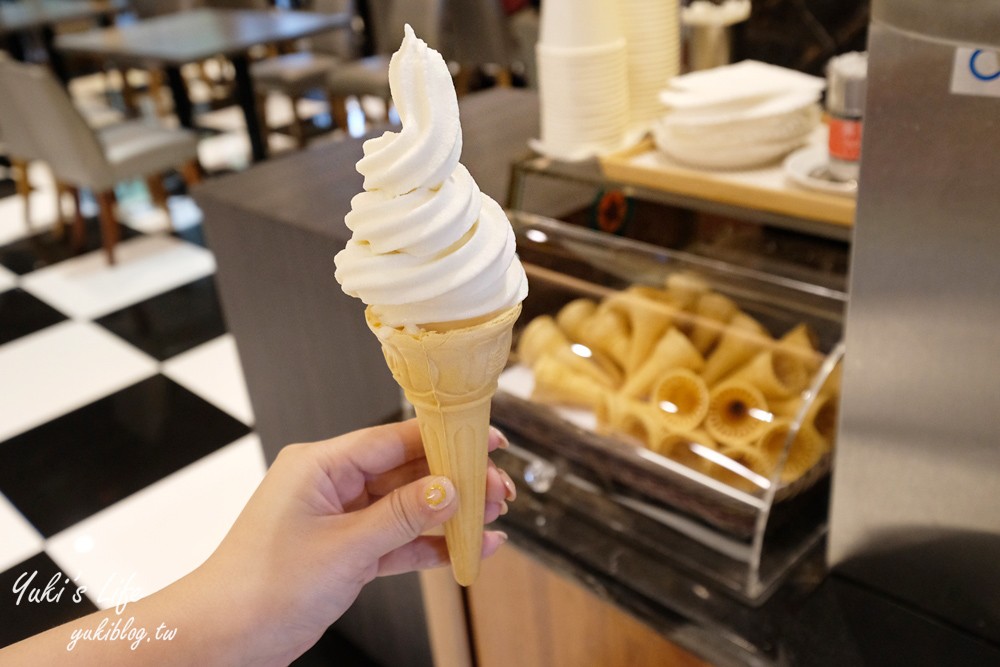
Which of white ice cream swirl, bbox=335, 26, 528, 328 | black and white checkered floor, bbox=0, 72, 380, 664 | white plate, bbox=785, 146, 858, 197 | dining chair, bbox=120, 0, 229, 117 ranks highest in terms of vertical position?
white ice cream swirl, bbox=335, 26, 528, 328

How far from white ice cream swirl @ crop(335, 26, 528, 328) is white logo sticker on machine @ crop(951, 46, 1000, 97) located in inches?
17.9

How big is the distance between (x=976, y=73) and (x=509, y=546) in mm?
884

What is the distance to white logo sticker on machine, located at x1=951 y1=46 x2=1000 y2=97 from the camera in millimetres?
780

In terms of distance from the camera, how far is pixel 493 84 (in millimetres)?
6445

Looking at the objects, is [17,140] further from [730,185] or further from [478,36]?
[730,185]

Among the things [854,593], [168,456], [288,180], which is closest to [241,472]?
[168,456]

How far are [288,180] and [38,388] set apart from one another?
6.37 ft

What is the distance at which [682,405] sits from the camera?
1.26m

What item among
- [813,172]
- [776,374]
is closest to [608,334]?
[776,374]

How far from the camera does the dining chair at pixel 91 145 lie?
4.25m

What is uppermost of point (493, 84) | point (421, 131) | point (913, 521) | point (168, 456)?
point (421, 131)

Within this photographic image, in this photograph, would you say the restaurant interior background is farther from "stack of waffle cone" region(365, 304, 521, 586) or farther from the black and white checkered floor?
"stack of waffle cone" region(365, 304, 521, 586)

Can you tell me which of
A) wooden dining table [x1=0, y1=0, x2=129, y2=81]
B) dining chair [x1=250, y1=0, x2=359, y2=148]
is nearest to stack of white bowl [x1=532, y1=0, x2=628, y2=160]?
dining chair [x1=250, y1=0, x2=359, y2=148]

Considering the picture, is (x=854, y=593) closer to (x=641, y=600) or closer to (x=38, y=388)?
(x=641, y=600)
